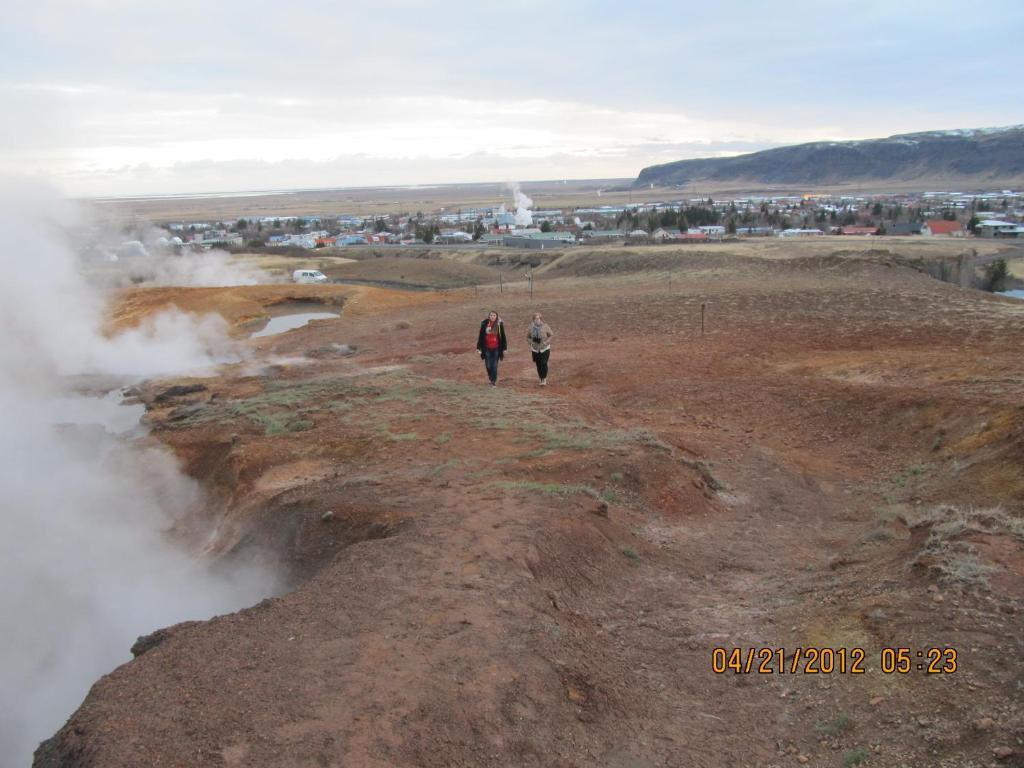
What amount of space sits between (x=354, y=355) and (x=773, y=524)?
15.2m

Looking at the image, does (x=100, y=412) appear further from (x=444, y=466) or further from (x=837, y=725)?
(x=837, y=725)

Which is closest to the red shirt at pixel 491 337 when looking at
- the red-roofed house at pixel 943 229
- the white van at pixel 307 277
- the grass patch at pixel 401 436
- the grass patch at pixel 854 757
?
the grass patch at pixel 401 436

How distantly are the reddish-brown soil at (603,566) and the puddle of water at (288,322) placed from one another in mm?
11860

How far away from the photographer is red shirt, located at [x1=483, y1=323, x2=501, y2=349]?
1368 centimetres

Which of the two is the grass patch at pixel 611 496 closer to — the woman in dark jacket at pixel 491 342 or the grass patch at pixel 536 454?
the grass patch at pixel 536 454

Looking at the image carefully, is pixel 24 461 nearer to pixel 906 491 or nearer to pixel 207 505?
pixel 207 505

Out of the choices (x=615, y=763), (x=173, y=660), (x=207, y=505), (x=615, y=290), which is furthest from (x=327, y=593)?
(x=615, y=290)

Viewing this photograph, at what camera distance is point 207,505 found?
11656mm

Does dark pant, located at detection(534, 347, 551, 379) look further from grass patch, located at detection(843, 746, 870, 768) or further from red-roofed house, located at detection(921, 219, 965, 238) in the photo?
red-roofed house, located at detection(921, 219, 965, 238)

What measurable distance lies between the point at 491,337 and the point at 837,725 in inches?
390

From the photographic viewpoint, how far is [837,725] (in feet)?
14.9

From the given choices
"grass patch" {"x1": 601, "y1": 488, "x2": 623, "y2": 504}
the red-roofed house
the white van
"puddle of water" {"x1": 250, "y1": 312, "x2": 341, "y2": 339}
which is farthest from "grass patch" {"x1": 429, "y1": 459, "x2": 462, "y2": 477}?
the red-roofed house

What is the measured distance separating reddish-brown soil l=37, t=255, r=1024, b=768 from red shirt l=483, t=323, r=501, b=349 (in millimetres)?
862
